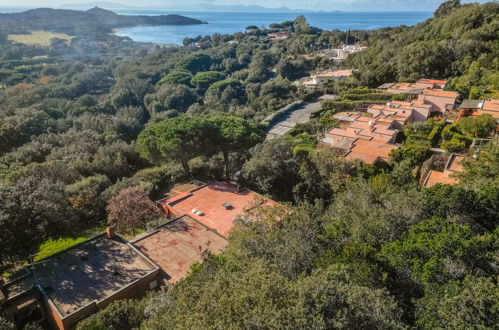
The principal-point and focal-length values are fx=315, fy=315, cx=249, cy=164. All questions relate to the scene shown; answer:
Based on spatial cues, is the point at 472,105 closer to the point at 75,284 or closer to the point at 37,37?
the point at 75,284

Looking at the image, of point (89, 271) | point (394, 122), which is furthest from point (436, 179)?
point (89, 271)

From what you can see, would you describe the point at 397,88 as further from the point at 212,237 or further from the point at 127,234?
the point at 127,234

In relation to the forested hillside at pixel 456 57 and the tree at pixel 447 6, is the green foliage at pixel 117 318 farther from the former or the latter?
the tree at pixel 447 6

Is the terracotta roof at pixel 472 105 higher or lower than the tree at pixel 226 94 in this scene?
higher

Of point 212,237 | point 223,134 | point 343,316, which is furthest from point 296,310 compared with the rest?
point 223,134

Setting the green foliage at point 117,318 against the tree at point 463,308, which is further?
the green foliage at point 117,318

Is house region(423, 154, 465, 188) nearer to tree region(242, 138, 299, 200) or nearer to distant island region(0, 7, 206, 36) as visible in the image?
tree region(242, 138, 299, 200)

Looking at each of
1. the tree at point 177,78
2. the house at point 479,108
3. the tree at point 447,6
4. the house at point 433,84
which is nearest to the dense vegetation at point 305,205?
the house at point 433,84
